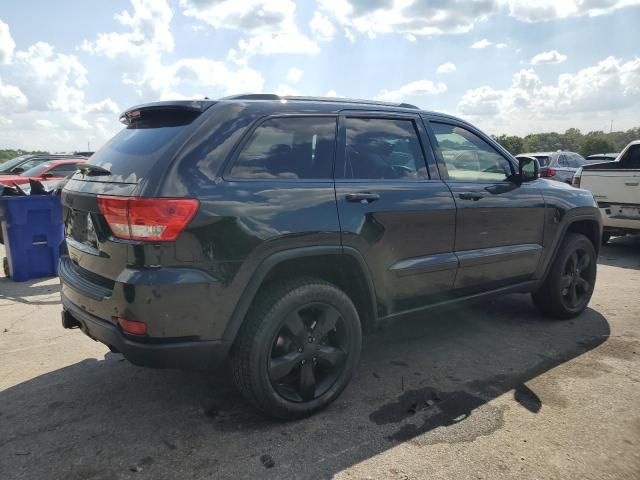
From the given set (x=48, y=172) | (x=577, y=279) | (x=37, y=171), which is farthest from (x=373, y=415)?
(x=37, y=171)

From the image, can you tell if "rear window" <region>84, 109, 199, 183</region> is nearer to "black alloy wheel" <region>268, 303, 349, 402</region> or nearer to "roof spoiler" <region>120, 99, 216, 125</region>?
"roof spoiler" <region>120, 99, 216, 125</region>

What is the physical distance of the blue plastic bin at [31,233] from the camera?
6.21 meters

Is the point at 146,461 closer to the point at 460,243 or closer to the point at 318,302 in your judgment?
the point at 318,302

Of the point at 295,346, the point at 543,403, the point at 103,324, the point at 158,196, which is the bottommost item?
the point at 543,403

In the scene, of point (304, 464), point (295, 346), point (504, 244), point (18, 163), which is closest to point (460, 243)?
point (504, 244)

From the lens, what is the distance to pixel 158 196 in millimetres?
2475

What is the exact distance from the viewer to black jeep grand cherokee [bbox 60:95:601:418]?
2521 mm

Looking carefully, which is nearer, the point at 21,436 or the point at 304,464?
the point at 304,464

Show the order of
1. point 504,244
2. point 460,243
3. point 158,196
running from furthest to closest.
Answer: point 504,244
point 460,243
point 158,196

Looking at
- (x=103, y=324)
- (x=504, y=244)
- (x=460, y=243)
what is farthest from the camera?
(x=504, y=244)

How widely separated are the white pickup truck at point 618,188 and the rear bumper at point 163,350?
22.8 ft

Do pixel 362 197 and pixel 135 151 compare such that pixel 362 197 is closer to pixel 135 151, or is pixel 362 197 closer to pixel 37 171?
pixel 135 151

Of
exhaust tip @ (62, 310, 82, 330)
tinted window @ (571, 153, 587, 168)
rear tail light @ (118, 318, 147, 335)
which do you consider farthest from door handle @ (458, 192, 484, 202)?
tinted window @ (571, 153, 587, 168)

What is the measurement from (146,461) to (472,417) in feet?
6.02
